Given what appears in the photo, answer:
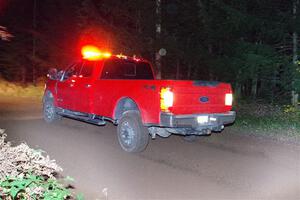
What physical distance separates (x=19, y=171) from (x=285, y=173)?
492 centimetres

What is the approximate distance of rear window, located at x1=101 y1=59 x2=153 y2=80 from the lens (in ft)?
33.4

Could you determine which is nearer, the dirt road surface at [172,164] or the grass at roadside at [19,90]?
the dirt road surface at [172,164]

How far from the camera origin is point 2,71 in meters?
25.7

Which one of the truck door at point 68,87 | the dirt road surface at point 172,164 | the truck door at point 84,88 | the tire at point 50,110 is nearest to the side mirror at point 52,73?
the truck door at point 68,87

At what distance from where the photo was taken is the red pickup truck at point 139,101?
808 centimetres

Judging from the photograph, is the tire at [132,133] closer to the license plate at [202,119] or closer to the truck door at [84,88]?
the license plate at [202,119]

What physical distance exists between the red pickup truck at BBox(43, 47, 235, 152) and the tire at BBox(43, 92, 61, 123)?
0.95m

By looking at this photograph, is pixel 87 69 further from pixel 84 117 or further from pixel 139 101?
pixel 139 101

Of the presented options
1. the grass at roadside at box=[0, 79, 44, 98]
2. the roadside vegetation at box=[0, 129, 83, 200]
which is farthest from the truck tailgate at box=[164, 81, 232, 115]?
the grass at roadside at box=[0, 79, 44, 98]

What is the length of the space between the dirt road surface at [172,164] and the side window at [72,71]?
1.54 meters

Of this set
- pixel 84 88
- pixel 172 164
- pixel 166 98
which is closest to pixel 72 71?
pixel 84 88

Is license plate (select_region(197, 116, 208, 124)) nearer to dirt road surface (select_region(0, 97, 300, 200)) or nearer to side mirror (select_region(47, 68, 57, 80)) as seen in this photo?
dirt road surface (select_region(0, 97, 300, 200))

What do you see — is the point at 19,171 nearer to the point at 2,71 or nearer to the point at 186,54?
the point at 186,54

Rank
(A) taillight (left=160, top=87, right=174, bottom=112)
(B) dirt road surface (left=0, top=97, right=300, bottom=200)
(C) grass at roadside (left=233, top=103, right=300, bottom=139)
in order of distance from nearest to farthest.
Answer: (B) dirt road surface (left=0, top=97, right=300, bottom=200), (A) taillight (left=160, top=87, right=174, bottom=112), (C) grass at roadside (left=233, top=103, right=300, bottom=139)
